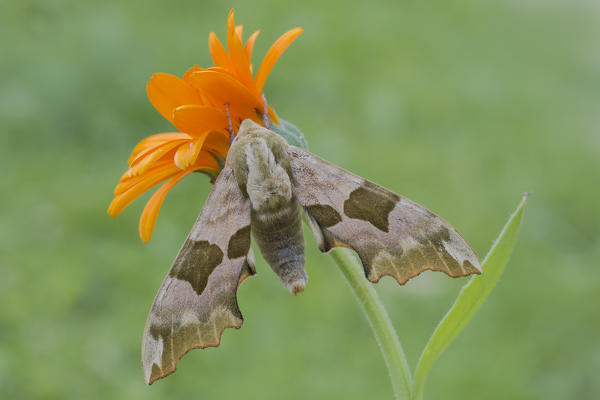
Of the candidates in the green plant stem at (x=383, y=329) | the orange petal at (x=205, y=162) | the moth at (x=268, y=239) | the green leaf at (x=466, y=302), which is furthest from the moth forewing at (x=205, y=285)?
the green leaf at (x=466, y=302)

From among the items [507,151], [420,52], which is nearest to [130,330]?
[507,151]

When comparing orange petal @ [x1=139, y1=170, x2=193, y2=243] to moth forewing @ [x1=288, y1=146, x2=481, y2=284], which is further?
orange petal @ [x1=139, y1=170, x2=193, y2=243]

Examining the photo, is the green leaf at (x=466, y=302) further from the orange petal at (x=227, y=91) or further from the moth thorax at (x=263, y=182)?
the orange petal at (x=227, y=91)

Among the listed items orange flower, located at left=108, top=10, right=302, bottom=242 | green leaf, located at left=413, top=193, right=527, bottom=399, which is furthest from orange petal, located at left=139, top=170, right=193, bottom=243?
green leaf, located at left=413, top=193, right=527, bottom=399

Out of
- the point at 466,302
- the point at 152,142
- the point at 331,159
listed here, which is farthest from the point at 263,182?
the point at 331,159

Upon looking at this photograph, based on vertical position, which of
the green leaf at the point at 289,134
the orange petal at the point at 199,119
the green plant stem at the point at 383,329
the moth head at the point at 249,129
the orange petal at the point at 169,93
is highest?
the orange petal at the point at 169,93

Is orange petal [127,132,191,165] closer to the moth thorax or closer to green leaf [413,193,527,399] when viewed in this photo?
the moth thorax
